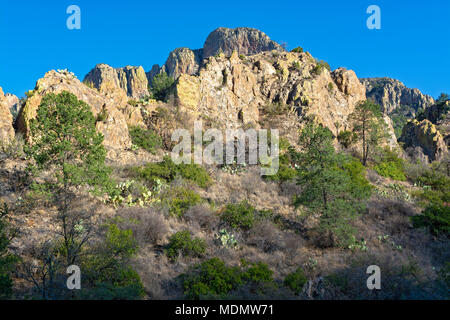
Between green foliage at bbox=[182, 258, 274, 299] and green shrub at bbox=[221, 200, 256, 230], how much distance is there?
3.62m

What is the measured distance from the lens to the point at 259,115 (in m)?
30.9

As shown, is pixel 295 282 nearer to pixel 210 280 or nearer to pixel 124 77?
pixel 210 280

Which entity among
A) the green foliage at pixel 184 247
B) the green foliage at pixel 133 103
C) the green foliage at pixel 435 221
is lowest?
the green foliage at pixel 184 247

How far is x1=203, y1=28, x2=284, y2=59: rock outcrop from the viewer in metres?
93.1

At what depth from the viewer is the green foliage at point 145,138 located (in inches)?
812

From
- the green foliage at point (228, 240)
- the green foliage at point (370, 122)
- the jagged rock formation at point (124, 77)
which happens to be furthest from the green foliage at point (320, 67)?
the jagged rock formation at point (124, 77)

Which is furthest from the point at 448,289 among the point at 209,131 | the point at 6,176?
the point at 209,131

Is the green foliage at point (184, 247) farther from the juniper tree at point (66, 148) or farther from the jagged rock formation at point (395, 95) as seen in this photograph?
the jagged rock formation at point (395, 95)

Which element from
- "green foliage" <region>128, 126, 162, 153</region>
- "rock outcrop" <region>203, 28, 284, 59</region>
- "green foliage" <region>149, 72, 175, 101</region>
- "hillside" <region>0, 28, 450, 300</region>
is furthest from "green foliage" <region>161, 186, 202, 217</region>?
"rock outcrop" <region>203, 28, 284, 59</region>

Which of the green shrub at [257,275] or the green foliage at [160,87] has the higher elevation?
the green foliage at [160,87]

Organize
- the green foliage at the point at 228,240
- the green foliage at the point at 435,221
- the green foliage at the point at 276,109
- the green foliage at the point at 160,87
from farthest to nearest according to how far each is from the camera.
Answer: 1. the green foliage at the point at 276,109
2. the green foliage at the point at 160,87
3. the green foliage at the point at 435,221
4. the green foliage at the point at 228,240

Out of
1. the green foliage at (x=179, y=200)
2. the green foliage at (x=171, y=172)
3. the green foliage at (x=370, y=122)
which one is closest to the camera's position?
the green foliage at (x=179, y=200)

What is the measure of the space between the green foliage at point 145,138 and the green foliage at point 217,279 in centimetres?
1471

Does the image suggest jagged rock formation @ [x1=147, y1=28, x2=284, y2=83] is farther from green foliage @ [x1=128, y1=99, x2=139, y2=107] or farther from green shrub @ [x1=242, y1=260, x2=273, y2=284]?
green shrub @ [x1=242, y1=260, x2=273, y2=284]
